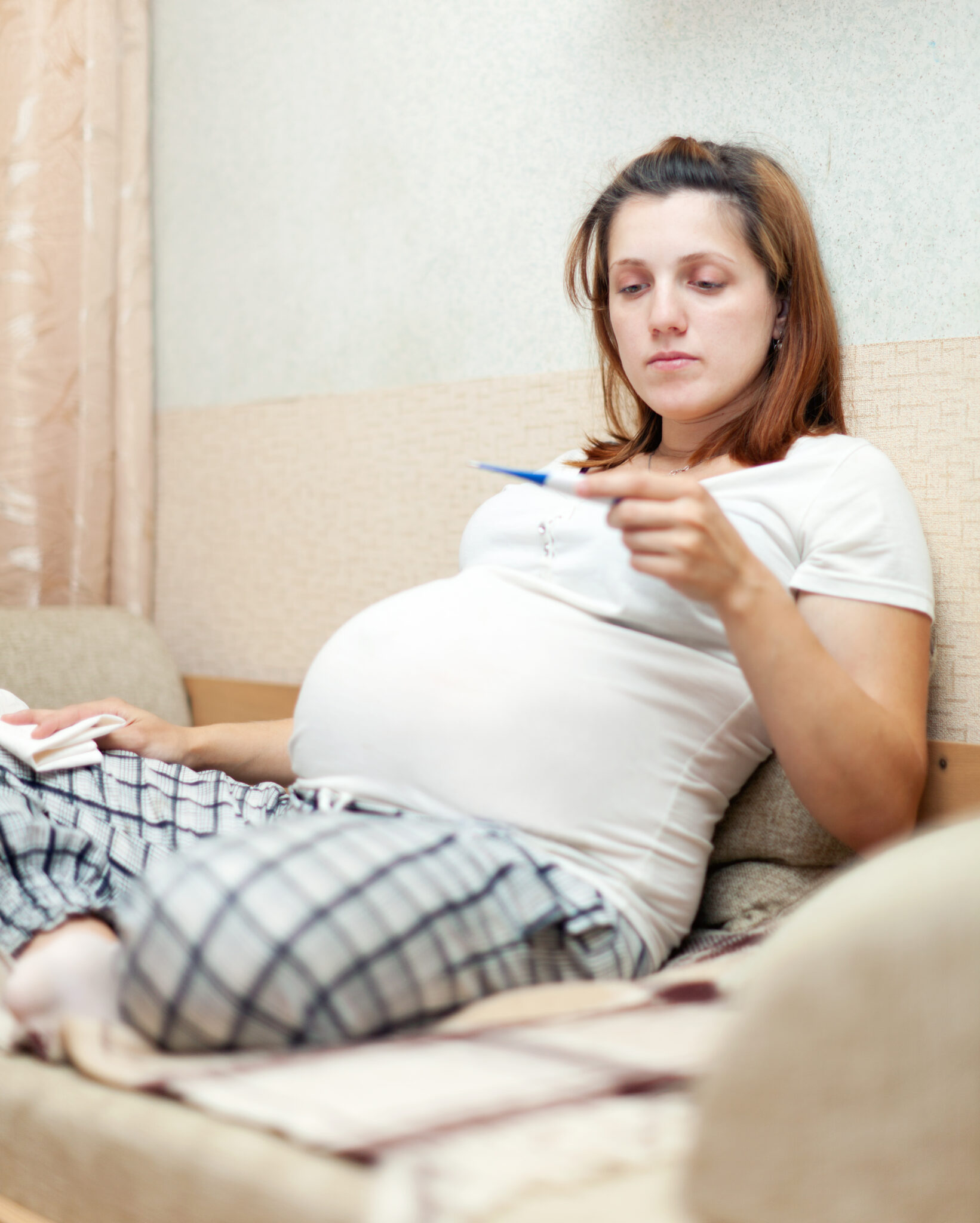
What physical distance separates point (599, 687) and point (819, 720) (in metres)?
0.18

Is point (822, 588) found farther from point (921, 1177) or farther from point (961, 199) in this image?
point (921, 1177)

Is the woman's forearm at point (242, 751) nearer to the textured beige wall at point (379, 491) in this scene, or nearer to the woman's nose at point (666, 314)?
the textured beige wall at point (379, 491)

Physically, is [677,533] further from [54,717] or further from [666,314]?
[54,717]

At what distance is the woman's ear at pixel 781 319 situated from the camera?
1.10 metres

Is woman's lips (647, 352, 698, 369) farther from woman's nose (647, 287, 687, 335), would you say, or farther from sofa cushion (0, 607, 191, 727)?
sofa cushion (0, 607, 191, 727)

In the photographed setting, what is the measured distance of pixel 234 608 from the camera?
1758mm

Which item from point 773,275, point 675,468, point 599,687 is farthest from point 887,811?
point 773,275

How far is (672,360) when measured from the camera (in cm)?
107

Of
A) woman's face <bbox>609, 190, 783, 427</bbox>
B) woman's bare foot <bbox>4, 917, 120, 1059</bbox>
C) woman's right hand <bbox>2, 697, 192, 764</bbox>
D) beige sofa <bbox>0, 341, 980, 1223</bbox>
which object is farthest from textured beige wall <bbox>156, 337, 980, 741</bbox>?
woman's bare foot <bbox>4, 917, 120, 1059</bbox>

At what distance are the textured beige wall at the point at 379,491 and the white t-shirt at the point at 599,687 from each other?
0.10 metres

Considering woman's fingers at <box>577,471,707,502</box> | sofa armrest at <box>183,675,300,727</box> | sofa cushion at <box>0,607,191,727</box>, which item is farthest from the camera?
sofa armrest at <box>183,675,300,727</box>

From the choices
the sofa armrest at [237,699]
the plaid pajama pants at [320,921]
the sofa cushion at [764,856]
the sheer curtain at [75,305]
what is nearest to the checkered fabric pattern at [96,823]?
the plaid pajama pants at [320,921]

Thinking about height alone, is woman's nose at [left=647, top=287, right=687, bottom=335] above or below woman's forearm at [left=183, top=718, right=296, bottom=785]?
above

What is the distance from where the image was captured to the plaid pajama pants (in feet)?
2.03
